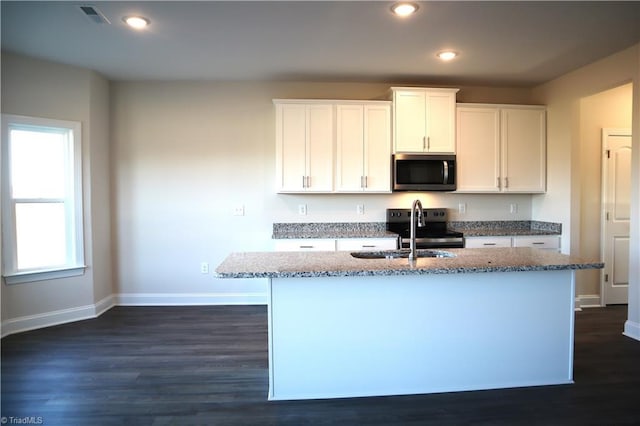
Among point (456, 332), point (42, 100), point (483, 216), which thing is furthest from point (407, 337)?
point (42, 100)

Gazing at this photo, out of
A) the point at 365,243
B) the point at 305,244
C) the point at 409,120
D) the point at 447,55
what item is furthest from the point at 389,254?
the point at 447,55

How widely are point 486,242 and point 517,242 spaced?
13.3 inches

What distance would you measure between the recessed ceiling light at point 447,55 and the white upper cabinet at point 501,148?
761mm

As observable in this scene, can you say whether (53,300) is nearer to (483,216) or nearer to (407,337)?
(407,337)

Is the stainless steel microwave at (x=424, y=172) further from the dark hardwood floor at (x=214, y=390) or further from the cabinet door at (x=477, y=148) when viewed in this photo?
the dark hardwood floor at (x=214, y=390)

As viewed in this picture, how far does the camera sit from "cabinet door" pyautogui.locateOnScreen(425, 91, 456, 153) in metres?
3.94

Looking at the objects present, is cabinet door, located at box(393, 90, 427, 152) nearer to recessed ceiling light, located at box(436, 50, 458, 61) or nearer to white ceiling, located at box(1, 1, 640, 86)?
white ceiling, located at box(1, 1, 640, 86)

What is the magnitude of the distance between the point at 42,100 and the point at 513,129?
496 cm

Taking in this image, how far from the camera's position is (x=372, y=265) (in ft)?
6.84

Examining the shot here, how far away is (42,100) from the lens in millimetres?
3506

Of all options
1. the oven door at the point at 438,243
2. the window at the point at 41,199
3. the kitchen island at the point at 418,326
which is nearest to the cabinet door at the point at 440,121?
the oven door at the point at 438,243

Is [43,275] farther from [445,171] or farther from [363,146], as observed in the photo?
[445,171]

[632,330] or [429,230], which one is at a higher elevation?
[429,230]

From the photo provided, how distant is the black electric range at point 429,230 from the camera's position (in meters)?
3.77
